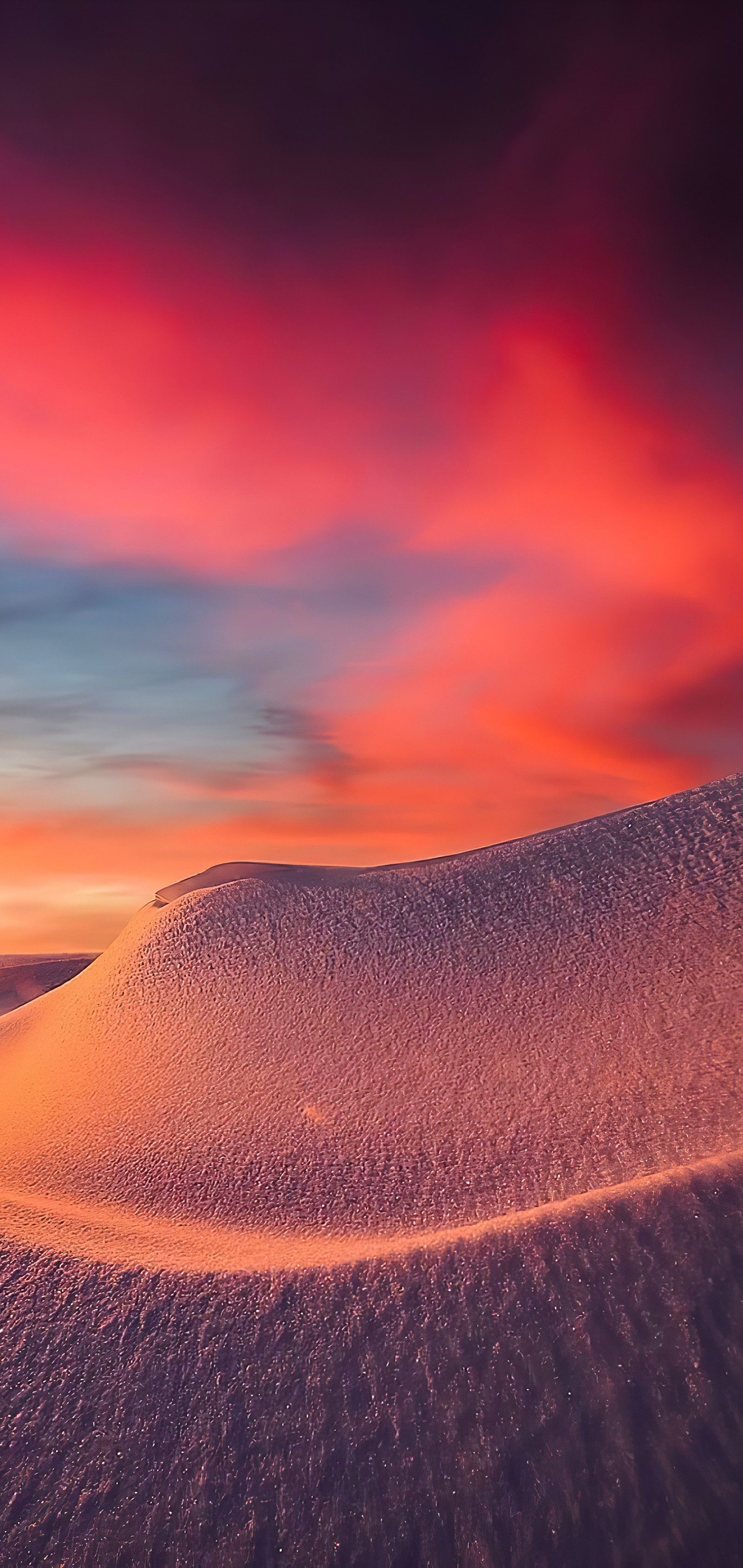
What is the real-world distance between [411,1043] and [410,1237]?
764mm

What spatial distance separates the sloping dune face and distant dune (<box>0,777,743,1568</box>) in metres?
0.01

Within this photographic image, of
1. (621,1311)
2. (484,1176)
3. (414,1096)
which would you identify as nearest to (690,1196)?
→ (621,1311)

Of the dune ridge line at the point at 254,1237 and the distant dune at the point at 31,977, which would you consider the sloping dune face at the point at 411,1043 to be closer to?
the dune ridge line at the point at 254,1237

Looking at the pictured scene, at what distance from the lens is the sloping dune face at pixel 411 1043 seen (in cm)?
201

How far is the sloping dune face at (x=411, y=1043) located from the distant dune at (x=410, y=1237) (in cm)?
1

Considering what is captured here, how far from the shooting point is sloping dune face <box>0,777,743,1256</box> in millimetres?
2012

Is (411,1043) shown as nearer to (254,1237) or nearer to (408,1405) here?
(254,1237)

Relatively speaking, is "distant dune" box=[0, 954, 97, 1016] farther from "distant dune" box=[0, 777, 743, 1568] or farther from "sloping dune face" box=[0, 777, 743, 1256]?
"distant dune" box=[0, 777, 743, 1568]

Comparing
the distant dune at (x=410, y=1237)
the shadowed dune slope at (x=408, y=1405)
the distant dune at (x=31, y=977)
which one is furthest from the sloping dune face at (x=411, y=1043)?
the distant dune at (x=31, y=977)

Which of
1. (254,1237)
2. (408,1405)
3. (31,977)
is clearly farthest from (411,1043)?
(31,977)

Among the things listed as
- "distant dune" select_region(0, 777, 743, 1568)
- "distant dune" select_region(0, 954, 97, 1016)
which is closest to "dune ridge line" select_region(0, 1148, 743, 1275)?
"distant dune" select_region(0, 777, 743, 1568)

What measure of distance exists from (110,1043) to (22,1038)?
90 centimetres

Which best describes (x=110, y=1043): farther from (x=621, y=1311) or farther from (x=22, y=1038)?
(x=621, y=1311)

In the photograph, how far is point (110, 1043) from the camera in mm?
3045
